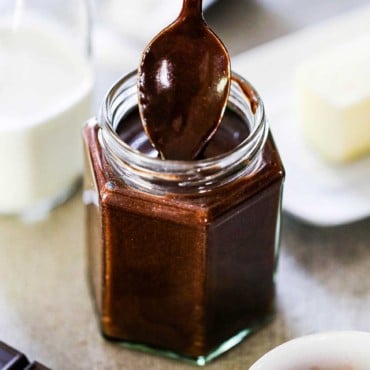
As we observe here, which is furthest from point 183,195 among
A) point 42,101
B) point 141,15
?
point 141,15

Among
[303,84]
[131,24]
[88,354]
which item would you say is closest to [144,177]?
[88,354]

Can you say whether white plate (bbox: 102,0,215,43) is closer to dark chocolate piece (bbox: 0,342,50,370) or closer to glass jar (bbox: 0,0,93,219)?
glass jar (bbox: 0,0,93,219)

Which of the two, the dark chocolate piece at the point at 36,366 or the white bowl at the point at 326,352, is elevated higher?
the white bowl at the point at 326,352

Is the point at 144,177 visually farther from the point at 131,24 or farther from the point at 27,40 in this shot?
the point at 131,24

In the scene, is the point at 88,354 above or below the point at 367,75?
below

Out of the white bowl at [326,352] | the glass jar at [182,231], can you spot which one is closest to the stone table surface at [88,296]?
the glass jar at [182,231]

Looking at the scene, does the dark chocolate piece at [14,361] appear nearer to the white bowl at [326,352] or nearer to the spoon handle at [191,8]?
the white bowl at [326,352]
